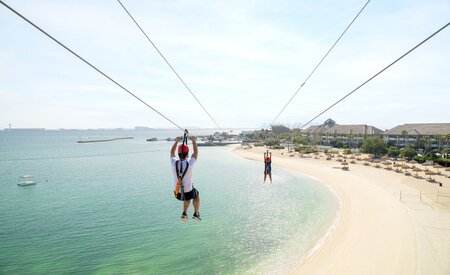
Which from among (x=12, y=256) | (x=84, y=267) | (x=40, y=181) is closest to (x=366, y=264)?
(x=84, y=267)

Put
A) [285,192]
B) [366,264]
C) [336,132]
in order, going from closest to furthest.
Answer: [366,264], [285,192], [336,132]

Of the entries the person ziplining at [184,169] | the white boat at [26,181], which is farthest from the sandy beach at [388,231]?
the white boat at [26,181]

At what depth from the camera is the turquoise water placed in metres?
23.2

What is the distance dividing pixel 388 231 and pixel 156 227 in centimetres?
2385

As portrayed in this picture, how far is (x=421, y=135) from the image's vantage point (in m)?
89.4

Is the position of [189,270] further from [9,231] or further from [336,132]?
[336,132]

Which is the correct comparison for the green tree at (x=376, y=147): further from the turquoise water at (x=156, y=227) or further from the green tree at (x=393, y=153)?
the turquoise water at (x=156, y=227)

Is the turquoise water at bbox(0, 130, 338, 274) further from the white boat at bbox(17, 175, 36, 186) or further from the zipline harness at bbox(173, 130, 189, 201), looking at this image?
the zipline harness at bbox(173, 130, 189, 201)

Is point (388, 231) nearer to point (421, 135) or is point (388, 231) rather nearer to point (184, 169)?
point (184, 169)

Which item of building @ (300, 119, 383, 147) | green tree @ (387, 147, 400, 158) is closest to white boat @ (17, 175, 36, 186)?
green tree @ (387, 147, 400, 158)

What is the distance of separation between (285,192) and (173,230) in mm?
22123

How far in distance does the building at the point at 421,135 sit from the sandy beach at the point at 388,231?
44826 millimetres

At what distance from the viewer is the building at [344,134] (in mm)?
109938

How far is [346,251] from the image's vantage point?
23.1 metres
